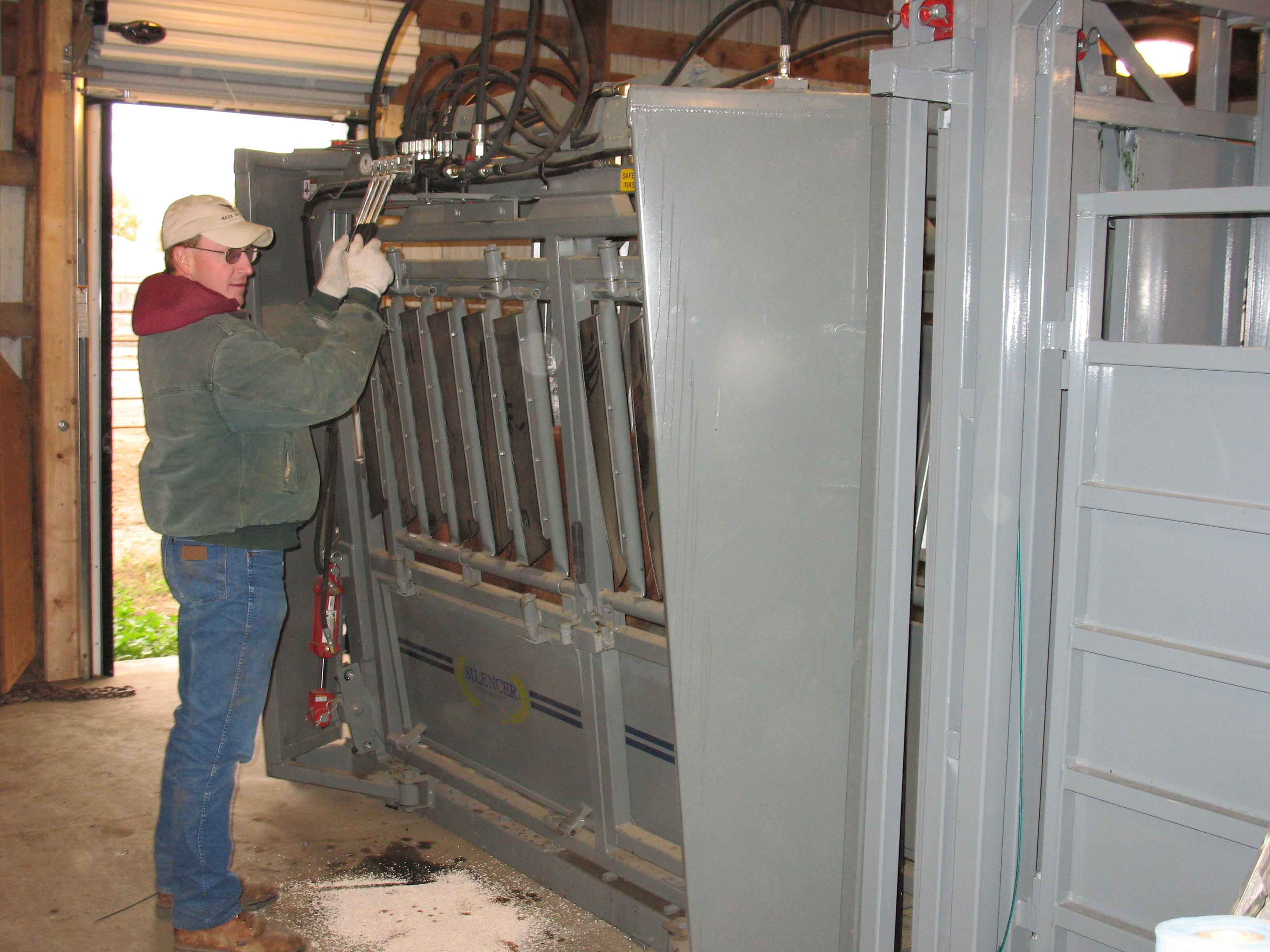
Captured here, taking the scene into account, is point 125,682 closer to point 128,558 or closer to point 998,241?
point 128,558

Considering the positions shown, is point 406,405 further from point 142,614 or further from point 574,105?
point 142,614

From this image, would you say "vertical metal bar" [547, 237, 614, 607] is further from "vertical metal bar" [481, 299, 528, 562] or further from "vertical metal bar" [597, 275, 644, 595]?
"vertical metal bar" [481, 299, 528, 562]

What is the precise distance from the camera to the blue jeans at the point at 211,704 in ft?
9.14

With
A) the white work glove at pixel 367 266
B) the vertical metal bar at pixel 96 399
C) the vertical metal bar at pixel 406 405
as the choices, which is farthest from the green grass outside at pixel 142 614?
the white work glove at pixel 367 266

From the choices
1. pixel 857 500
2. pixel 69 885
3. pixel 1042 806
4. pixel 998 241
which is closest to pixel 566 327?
pixel 857 500

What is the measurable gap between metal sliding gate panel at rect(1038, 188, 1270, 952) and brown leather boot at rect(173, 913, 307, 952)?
1.96 meters

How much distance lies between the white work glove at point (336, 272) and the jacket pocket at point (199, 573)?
76cm

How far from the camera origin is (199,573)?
2.78 meters

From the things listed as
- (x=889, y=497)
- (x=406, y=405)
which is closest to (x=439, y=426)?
(x=406, y=405)

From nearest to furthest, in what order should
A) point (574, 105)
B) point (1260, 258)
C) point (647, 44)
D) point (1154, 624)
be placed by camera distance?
point (1154, 624) < point (1260, 258) < point (574, 105) < point (647, 44)

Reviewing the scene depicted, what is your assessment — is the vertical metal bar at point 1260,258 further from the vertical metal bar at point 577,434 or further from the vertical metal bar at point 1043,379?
the vertical metal bar at point 577,434

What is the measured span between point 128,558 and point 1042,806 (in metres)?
6.69

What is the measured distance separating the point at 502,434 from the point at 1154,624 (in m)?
1.83

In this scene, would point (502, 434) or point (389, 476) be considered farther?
point (389, 476)
